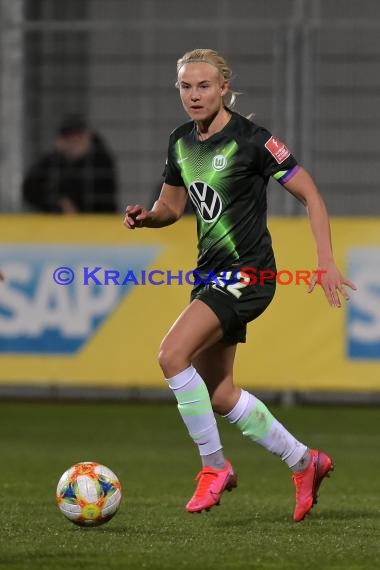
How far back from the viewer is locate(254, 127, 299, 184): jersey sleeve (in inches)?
257

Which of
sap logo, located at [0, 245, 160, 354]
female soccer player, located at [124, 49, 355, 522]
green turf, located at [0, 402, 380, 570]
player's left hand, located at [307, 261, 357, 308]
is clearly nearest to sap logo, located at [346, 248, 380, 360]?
green turf, located at [0, 402, 380, 570]

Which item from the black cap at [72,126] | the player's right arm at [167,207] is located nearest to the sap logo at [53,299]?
the black cap at [72,126]

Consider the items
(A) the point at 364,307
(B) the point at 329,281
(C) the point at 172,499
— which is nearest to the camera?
(B) the point at 329,281

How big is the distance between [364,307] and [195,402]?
20.8ft

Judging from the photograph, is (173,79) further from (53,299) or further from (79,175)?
(53,299)

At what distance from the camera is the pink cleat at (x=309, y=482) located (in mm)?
6594

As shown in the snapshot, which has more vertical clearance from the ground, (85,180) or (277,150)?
(277,150)

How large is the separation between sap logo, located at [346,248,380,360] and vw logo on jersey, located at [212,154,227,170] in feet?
20.2

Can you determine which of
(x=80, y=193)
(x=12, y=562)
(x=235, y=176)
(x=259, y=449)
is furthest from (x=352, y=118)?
(x=12, y=562)

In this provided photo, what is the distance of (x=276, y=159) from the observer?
6.53 metres

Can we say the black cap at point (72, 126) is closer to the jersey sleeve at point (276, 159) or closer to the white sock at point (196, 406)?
the jersey sleeve at point (276, 159)

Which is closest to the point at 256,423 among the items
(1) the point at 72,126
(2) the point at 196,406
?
(2) the point at 196,406

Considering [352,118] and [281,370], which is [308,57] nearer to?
[352,118]

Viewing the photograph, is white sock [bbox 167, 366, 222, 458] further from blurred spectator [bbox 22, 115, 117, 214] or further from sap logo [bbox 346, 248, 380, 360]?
blurred spectator [bbox 22, 115, 117, 214]
